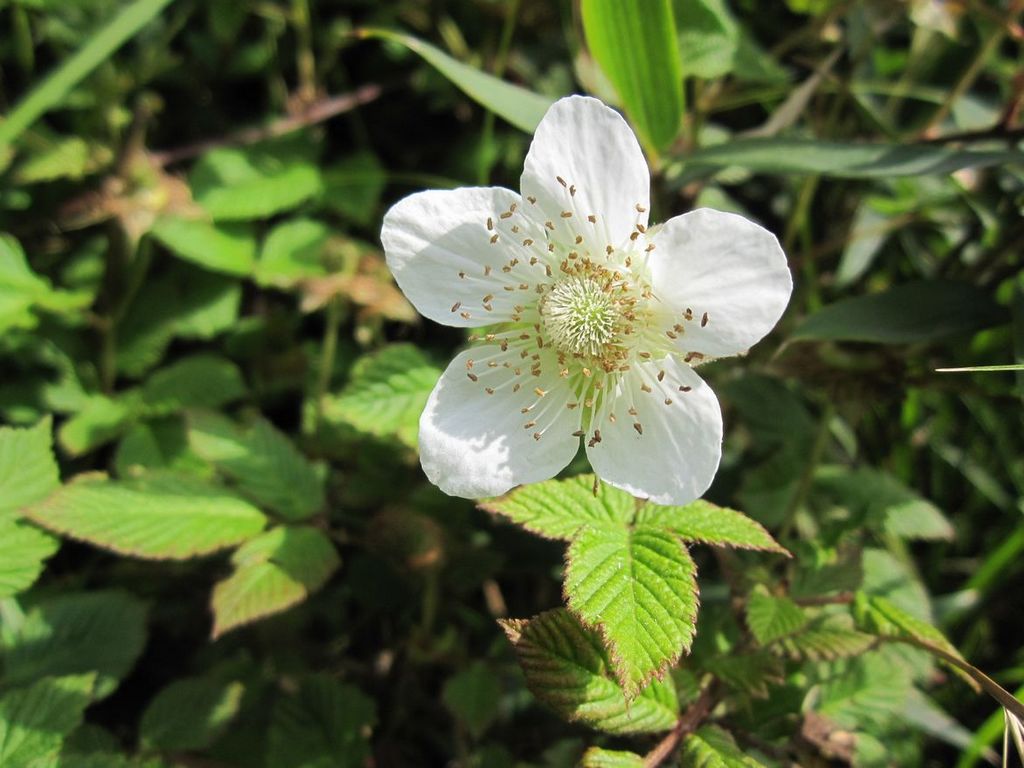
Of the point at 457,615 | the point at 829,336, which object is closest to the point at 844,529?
the point at 829,336

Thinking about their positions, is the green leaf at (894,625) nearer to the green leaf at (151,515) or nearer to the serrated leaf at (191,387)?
the green leaf at (151,515)

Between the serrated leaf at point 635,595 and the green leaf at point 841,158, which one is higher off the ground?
the green leaf at point 841,158

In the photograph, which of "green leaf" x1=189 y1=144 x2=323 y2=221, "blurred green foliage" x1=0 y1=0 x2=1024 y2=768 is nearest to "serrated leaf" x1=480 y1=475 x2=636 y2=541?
"blurred green foliage" x1=0 y1=0 x2=1024 y2=768

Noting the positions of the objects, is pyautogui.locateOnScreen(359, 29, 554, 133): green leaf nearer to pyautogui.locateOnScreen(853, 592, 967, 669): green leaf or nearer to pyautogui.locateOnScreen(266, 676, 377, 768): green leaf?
pyautogui.locateOnScreen(853, 592, 967, 669): green leaf

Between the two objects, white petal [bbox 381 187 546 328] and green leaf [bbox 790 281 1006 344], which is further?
green leaf [bbox 790 281 1006 344]

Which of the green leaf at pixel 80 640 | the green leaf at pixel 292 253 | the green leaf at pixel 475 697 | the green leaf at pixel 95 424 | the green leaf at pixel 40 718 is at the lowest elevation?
the green leaf at pixel 475 697

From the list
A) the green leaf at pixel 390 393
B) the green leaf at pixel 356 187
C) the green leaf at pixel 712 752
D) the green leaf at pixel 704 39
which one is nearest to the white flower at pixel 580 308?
the green leaf at pixel 390 393

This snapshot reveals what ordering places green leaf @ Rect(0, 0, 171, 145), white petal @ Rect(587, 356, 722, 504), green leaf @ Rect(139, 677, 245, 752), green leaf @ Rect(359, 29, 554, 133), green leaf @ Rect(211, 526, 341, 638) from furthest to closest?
green leaf @ Rect(0, 0, 171, 145) < green leaf @ Rect(359, 29, 554, 133) < green leaf @ Rect(139, 677, 245, 752) < green leaf @ Rect(211, 526, 341, 638) < white petal @ Rect(587, 356, 722, 504)

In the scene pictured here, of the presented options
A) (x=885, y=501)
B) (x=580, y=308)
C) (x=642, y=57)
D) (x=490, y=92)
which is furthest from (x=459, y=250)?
(x=885, y=501)
